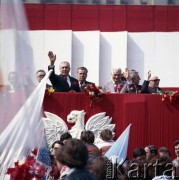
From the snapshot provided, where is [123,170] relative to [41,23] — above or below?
below

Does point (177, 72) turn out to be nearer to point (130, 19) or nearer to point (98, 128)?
point (130, 19)

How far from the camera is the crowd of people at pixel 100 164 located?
6.73 m

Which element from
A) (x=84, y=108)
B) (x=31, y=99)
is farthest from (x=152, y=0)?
(x=31, y=99)

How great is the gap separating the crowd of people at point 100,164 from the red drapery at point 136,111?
120cm

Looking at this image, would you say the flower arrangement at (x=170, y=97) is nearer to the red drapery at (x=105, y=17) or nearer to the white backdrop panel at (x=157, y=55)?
the white backdrop panel at (x=157, y=55)

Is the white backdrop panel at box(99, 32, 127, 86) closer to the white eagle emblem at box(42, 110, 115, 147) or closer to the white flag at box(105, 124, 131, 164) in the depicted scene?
the white eagle emblem at box(42, 110, 115, 147)

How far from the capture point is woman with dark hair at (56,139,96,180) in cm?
665

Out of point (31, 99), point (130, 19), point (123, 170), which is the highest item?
point (130, 19)

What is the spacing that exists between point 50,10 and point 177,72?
322 centimetres

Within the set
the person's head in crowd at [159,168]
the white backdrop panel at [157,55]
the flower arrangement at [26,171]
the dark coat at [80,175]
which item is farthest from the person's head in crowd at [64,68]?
the dark coat at [80,175]

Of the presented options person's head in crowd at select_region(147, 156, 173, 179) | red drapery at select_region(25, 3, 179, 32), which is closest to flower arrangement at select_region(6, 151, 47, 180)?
person's head in crowd at select_region(147, 156, 173, 179)

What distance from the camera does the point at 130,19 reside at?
20.7 m

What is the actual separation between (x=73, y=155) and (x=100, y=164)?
2.14 feet

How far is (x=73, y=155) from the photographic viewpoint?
6.75 meters
